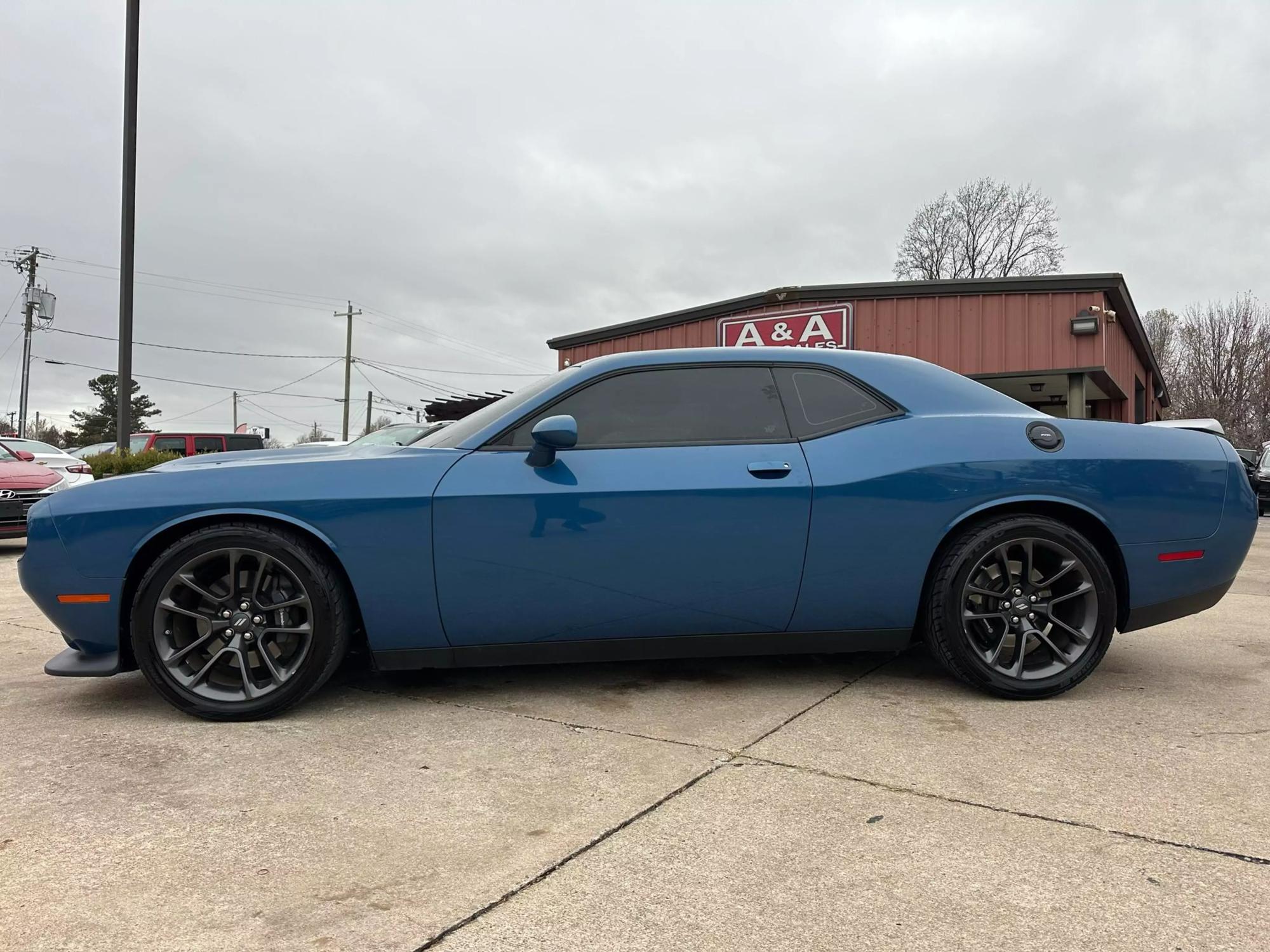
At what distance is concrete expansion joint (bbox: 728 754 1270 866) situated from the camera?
6.16 feet

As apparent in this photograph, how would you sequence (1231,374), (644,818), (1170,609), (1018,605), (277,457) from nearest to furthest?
(644,818) < (1018,605) < (1170,609) < (277,457) < (1231,374)

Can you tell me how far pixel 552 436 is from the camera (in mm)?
2828

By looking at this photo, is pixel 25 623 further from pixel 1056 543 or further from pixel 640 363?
pixel 1056 543

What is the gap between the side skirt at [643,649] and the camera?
2.97 meters

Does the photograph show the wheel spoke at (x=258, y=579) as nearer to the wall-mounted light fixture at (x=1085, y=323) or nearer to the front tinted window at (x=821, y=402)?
the front tinted window at (x=821, y=402)

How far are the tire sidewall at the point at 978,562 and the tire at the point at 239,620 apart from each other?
7.35ft

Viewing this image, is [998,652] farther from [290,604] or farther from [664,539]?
[290,604]

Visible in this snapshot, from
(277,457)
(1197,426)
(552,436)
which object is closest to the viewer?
(552,436)

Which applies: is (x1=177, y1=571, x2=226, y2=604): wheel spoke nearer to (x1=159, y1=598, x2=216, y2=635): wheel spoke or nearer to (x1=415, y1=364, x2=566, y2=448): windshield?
(x1=159, y1=598, x2=216, y2=635): wheel spoke

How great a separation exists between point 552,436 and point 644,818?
1.29 m

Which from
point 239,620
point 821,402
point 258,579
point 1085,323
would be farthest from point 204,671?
point 1085,323

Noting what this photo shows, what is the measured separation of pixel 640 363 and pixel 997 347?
1036 cm

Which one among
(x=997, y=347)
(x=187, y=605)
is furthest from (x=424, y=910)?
(x=997, y=347)

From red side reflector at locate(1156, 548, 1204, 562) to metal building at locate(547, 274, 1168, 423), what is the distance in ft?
28.0
